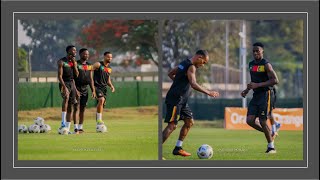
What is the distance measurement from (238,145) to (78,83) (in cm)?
288

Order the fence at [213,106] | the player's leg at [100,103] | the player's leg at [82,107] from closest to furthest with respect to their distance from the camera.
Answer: the player's leg at [100,103], the player's leg at [82,107], the fence at [213,106]

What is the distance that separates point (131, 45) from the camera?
16.2 m

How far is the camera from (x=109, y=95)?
16.3m

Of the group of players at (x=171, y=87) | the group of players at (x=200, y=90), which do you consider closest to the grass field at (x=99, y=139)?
the group of players at (x=171, y=87)

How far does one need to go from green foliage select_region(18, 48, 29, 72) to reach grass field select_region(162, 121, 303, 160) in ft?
7.73

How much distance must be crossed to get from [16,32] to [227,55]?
771 centimetres

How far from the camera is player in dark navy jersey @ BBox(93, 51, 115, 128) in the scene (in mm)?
16234

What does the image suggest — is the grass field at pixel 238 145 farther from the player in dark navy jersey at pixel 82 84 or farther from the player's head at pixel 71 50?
the player's head at pixel 71 50

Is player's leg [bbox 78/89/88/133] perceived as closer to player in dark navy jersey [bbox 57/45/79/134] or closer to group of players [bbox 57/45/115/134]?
group of players [bbox 57/45/115/134]

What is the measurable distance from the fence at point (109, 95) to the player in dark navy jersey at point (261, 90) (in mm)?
1597

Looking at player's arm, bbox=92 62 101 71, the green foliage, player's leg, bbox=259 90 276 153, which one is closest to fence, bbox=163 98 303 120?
player's leg, bbox=259 90 276 153

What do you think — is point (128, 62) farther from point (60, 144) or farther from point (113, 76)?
point (60, 144)

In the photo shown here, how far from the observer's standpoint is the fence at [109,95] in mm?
15867

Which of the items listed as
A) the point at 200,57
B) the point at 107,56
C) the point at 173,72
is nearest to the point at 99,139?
the point at 107,56
